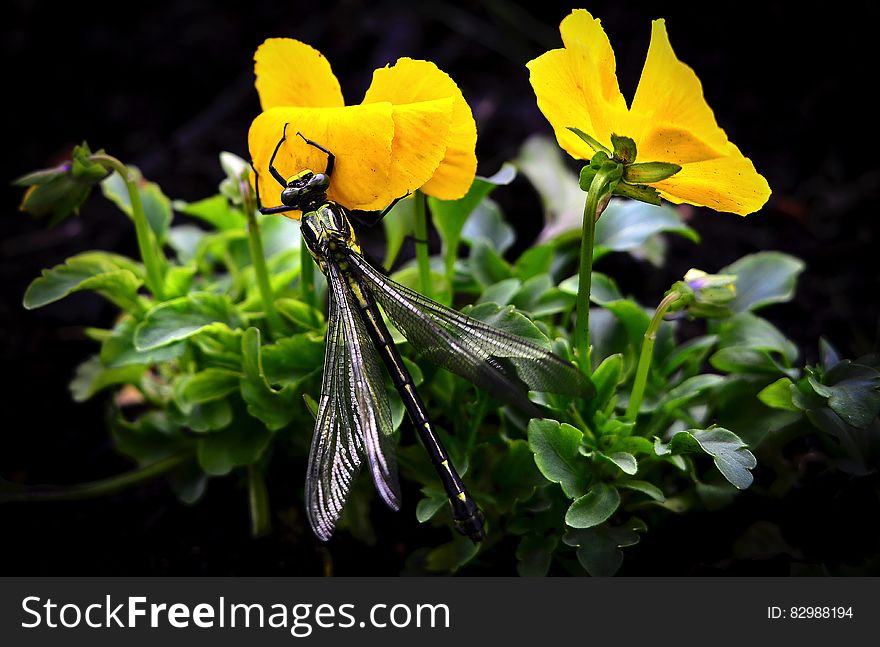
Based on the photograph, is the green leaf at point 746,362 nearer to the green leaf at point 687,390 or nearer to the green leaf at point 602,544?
the green leaf at point 687,390

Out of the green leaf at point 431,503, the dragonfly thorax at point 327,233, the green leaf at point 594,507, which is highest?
the dragonfly thorax at point 327,233

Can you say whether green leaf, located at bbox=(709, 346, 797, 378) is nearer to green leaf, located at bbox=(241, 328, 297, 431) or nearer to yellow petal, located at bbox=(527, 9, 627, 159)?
yellow petal, located at bbox=(527, 9, 627, 159)

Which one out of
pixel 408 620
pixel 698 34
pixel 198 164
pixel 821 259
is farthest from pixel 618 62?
pixel 408 620

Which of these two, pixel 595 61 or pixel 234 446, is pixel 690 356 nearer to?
pixel 595 61

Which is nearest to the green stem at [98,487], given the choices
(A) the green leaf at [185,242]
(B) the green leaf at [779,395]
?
(A) the green leaf at [185,242]

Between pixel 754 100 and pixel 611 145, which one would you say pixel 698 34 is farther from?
pixel 611 145

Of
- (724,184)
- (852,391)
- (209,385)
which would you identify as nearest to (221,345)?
(209,385)
